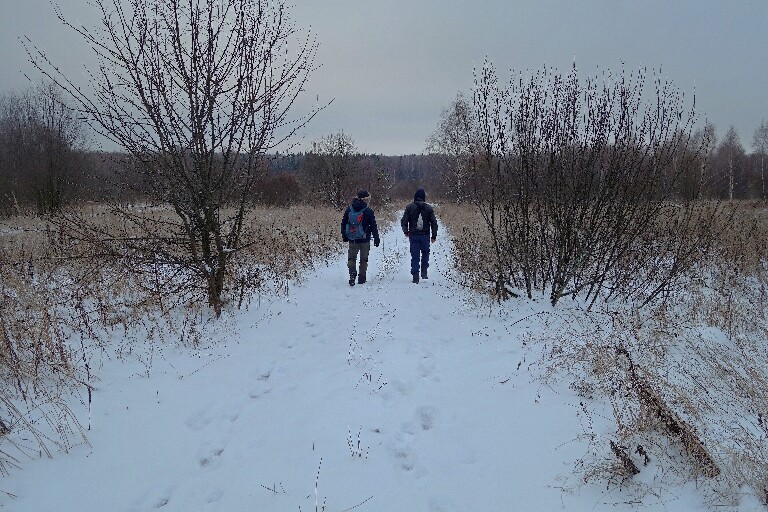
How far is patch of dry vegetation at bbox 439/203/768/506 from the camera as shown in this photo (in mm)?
2498

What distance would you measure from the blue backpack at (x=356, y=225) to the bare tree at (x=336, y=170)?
56.8 ft

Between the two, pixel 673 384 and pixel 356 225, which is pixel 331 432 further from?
pixel 356 225

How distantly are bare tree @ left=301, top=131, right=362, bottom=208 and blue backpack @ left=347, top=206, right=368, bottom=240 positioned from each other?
56.8 feet

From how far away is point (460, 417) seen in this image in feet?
11.6

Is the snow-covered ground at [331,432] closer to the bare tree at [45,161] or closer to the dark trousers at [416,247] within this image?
the dark trousers at [416,247]

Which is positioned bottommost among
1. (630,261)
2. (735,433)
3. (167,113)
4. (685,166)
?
(735,433)

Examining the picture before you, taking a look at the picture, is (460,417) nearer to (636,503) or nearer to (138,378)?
(636,503)

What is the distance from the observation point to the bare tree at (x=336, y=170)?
1017 inches

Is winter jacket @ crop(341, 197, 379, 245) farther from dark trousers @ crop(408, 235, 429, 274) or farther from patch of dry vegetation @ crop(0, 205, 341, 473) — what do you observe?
patch of dry vegetation @ crop(0, 205, 341, 473)

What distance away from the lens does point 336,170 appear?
26219 millimetres

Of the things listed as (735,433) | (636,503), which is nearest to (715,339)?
(735,433)

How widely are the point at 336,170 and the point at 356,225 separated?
62.2 feet

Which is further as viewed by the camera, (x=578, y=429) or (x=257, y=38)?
(x=257, y=38)

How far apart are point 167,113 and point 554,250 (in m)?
5.88
